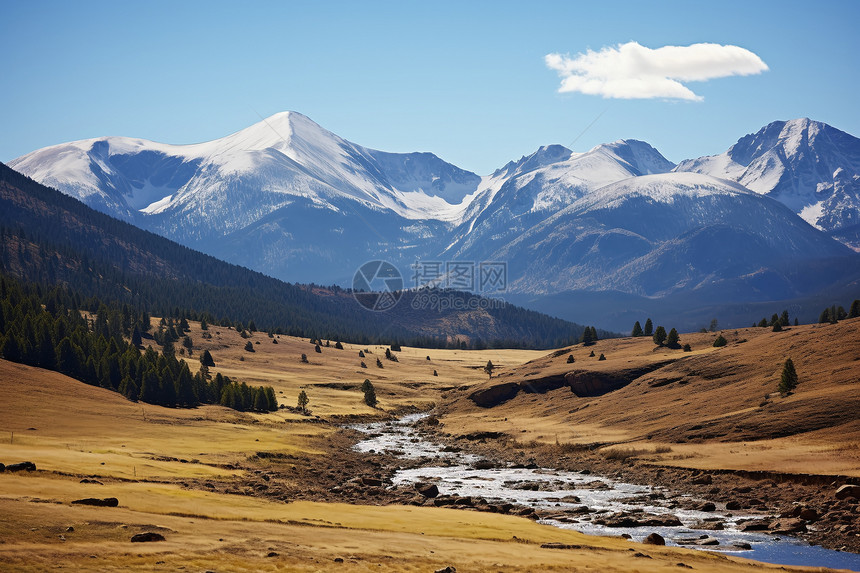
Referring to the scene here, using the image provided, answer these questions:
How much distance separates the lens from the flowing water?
149 feet

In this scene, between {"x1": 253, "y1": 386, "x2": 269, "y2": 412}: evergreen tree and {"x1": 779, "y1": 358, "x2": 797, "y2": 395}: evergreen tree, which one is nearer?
{"x1": 779, "y1": 358, "x2": 797, "y2": 395}: evergreen tree

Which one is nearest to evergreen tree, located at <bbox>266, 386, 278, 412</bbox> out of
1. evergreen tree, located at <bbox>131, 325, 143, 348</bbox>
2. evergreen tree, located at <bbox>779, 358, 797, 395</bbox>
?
evergreen tree, located at <bbox>131, 325, 143, 348</bbox>

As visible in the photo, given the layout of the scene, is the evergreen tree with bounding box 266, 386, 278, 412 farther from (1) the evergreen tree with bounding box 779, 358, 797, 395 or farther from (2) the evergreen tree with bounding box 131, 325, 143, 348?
(1) the evergreen tree with bounding box 779, 358, 797, 395

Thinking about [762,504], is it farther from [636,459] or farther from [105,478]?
[105,478]

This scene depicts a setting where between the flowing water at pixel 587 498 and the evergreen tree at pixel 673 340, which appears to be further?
the evergreen tree at pixel 673 340

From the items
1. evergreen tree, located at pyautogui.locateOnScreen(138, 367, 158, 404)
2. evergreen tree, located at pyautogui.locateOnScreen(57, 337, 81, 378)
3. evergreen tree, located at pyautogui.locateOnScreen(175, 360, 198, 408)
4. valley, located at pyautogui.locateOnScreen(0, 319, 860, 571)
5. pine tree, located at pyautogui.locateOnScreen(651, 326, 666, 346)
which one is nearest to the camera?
valley, located at pyautogui.locateOnScreen(0, 319, 860, 571)

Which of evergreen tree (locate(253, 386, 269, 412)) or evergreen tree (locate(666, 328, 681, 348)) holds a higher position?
evergreen tree (locate(666, 328, 681, 348))

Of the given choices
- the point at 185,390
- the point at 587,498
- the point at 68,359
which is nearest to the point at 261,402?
the point at 185,390

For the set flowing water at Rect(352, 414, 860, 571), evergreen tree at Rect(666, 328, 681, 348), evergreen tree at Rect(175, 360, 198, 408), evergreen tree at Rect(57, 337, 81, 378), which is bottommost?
flowing water at Rect(352, 414, 860, 571)

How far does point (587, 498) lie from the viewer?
207 feet

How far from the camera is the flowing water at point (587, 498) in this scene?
4550cm

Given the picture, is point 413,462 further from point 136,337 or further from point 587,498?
point 136,337

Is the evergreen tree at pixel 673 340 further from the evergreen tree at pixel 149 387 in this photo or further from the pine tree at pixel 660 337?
the evergreen tree at pixel 149 387

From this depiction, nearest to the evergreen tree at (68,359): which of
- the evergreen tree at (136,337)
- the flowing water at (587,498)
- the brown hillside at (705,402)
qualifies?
the flowing water at (587,498)
